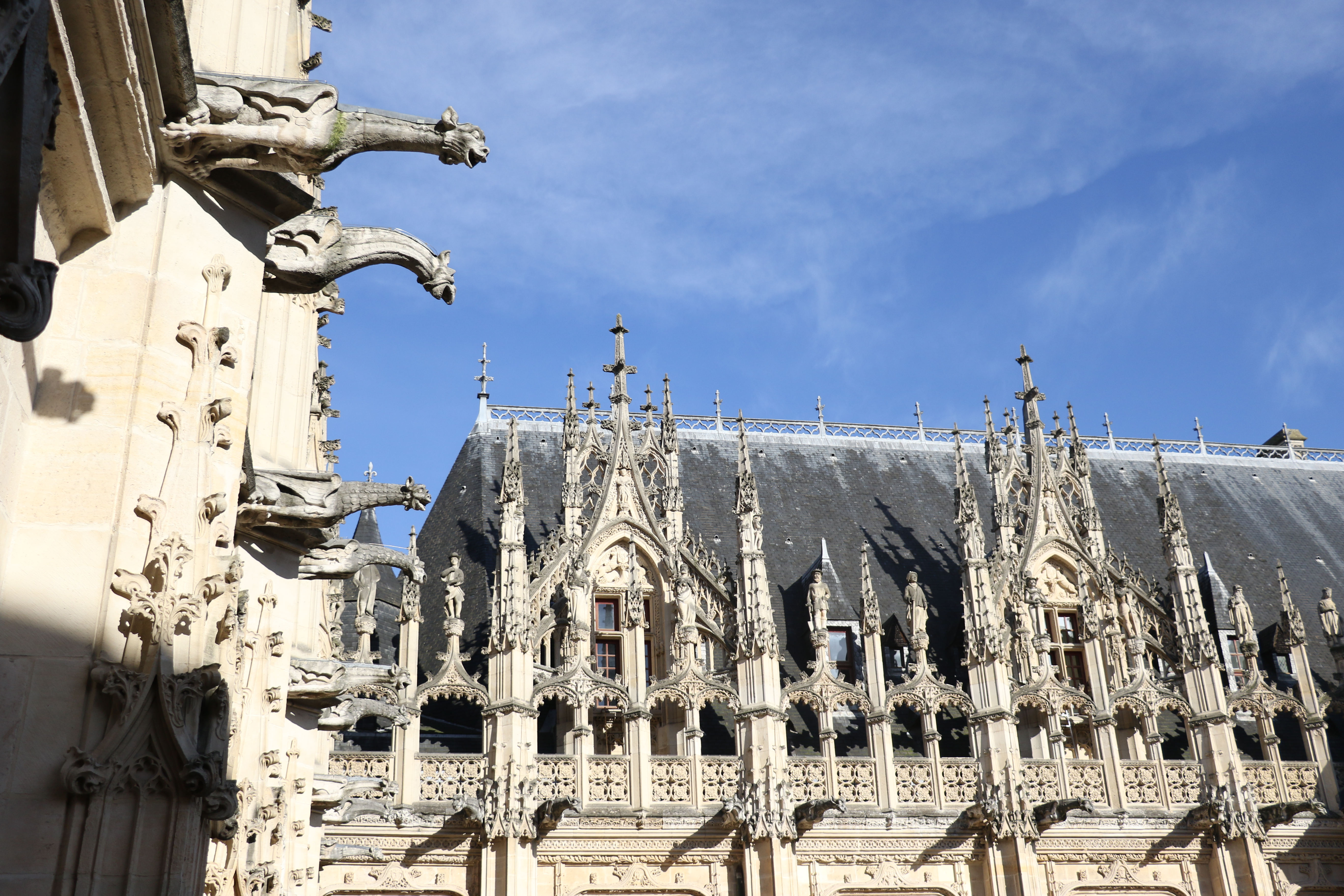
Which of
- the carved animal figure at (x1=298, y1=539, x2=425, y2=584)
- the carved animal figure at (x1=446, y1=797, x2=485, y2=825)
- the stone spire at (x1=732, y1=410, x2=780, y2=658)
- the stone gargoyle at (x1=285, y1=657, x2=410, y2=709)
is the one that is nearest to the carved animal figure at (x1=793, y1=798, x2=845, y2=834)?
the stone spire at (x1=732, y1=410, x2=780, y2=658)

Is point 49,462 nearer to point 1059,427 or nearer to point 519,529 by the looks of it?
point 519,529

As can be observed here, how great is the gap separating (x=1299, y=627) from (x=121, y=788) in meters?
21.4

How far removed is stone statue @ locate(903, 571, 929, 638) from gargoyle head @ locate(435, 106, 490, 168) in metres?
15.3

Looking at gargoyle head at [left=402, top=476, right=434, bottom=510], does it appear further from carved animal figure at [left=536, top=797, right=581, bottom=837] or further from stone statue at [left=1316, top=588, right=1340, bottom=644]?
stone statue at [left=1316, top=588, right=1340, bottom=644]

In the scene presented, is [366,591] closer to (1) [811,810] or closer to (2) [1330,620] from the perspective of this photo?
(1) [811,810]

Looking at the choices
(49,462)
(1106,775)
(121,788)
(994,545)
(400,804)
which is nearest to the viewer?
(121,788)

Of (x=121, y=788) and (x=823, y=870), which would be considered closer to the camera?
(x=121, y=788)

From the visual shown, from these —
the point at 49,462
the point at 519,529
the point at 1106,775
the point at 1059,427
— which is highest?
the point at 1059,427

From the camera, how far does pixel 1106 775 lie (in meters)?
20.0

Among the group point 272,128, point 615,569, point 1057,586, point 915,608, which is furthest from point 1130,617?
point 272,128

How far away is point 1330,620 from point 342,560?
1904 cm

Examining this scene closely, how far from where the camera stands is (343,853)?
55.2ft

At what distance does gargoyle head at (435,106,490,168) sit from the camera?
6.01 m

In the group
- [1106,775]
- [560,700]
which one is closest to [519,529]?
[560,700]
